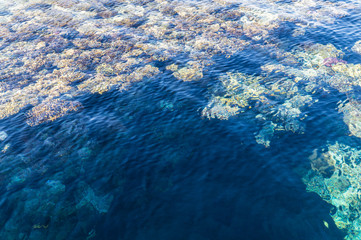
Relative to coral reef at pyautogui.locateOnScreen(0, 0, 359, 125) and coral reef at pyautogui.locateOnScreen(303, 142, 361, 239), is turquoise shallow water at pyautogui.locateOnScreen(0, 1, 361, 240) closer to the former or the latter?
coral reef at pyautogui.locateOnScreen(303, 142, 361, 239)

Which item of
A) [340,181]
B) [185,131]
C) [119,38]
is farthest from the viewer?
[119,38]

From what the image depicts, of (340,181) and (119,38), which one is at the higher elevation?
(119,38)

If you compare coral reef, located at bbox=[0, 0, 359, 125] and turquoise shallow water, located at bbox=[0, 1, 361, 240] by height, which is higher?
coral reef, located at bbox=[0, 0, 359, 125]

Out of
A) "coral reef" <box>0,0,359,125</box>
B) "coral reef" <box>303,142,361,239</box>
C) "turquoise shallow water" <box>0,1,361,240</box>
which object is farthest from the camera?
"coral reef" <box>0,0,359,125</box>

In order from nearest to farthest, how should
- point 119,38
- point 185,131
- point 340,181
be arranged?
point 340,181 < point 185,131 < point 119,38

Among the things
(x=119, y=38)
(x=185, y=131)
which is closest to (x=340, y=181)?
(x=185, y=131)

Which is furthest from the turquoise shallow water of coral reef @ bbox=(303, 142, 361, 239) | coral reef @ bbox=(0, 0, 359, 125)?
coral reef @ bbox=(0, 0, 359, 125)

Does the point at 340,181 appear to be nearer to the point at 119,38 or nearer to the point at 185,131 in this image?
the point at 185,131

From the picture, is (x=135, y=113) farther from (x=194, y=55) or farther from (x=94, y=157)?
(x=194, y=55)

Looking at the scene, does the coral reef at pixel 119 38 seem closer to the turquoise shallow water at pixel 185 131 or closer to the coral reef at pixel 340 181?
the turquoise shallow water at pixel 185 131

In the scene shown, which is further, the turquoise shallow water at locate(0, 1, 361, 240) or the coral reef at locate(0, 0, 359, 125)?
the coral reef at locate(0, 0, 359, 125)
